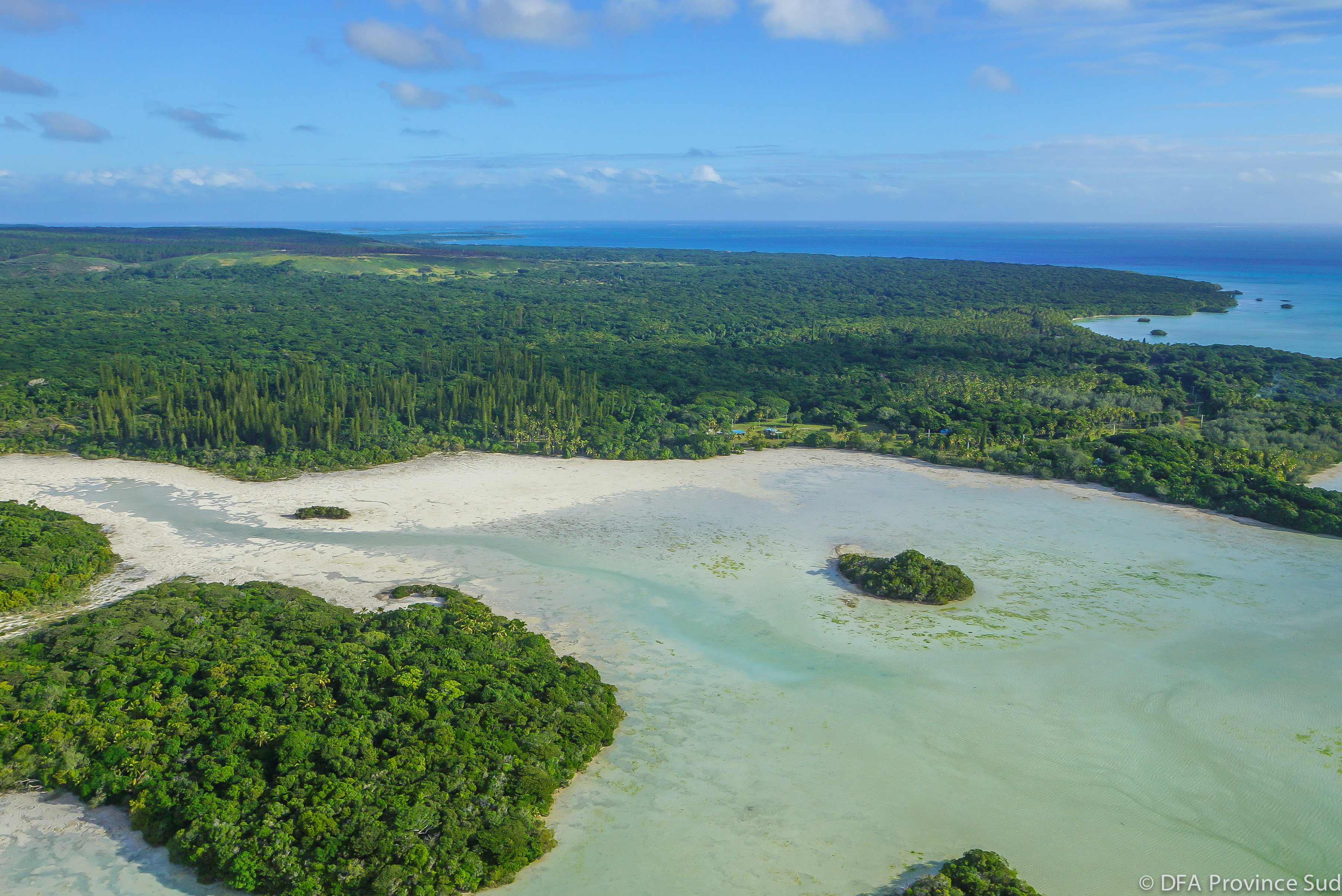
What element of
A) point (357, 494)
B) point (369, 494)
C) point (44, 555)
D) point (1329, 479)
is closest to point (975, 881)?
point (44, 555)

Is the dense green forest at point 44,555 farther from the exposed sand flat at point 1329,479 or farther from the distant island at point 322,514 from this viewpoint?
the exposed sand flat at point 1329,479

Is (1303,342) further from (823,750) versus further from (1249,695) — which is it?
(823,750)

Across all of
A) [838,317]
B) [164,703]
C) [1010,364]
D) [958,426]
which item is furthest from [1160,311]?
[164,703]

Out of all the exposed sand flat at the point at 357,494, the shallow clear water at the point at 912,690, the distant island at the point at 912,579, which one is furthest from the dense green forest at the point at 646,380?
the distant island at the point at 912,579

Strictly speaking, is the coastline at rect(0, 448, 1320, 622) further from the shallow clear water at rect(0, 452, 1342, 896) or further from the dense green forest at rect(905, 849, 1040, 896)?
the dense green forest at rect(905, 849, 1040, 896)

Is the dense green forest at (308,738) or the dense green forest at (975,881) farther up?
the dense green forest at (308,738)

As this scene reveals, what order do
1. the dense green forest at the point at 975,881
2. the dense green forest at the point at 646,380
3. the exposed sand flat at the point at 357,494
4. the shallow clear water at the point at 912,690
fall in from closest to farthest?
the dense green forest at the point at 975,881 → the shallow clear water at the point at 912,690 → the exposed sand flat at the point at 357,494 → the dense green forest at the point at 646,380

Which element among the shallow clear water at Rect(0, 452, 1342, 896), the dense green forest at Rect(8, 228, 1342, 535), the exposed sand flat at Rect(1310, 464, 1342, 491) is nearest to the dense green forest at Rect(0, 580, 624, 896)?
the shallow clear water at Rect(0, 452, 1342, 896)

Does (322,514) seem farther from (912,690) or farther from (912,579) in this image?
(912,690)
